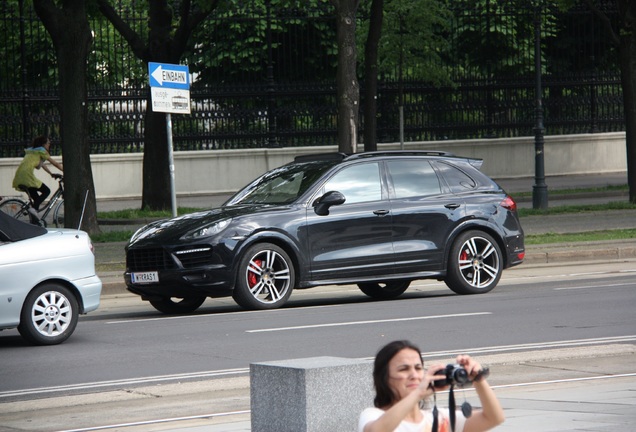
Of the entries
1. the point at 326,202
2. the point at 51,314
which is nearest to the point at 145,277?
the point at 51,314

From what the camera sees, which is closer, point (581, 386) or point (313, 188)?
point (581, 386)

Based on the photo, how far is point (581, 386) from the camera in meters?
9.09

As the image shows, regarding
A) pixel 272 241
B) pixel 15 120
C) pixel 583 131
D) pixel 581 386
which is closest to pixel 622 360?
pixel 581 386

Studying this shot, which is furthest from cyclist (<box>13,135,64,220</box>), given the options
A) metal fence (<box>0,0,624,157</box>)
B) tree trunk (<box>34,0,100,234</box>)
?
metal fence (<box>0,0,624,157</box>)

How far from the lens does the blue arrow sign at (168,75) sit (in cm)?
1830

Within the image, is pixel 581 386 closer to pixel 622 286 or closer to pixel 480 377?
pixel 480 377

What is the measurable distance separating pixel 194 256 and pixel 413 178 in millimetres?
3130

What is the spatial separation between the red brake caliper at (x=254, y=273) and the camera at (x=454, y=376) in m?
10.0

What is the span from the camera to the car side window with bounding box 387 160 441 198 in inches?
609

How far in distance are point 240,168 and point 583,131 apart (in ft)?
35.6

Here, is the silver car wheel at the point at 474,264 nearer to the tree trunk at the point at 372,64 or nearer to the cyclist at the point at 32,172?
the cyclist at the point at 32,172

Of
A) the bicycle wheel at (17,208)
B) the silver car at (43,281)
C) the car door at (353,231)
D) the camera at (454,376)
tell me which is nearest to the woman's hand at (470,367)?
the camera at (454,376)

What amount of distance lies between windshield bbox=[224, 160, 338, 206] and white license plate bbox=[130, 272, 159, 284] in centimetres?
165

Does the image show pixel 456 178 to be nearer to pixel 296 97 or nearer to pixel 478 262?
pixel 478 262
